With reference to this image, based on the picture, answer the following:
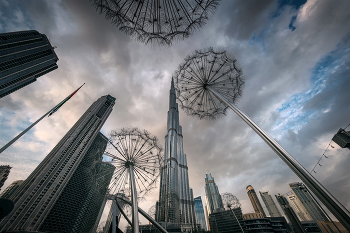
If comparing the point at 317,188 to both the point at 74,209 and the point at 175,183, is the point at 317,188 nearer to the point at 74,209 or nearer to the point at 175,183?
the point at 175,183

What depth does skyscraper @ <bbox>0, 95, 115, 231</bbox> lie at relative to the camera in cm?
8250

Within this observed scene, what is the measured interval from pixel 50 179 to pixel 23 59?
276 feet

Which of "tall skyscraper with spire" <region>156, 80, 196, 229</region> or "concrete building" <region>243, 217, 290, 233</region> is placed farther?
"tall skyscraper with spire" <region>156, 80, 196, 229</region>

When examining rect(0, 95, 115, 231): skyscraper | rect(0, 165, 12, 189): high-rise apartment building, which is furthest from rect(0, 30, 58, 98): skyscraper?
rect(0, 165, 12, 189): high-rise apartment building

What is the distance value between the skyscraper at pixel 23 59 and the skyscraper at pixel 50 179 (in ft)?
170

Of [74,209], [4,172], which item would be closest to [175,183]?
[74,209]

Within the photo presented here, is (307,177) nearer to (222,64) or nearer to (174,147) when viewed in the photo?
(222,64)

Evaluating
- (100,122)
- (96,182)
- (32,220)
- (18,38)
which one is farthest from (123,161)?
(100,122)

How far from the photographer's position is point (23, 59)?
89.8 meters

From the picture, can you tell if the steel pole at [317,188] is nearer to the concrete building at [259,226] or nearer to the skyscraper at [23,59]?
the concrete building at [259,226]

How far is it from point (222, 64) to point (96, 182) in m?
21.7

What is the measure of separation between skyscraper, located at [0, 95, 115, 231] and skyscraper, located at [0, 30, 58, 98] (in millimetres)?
51704

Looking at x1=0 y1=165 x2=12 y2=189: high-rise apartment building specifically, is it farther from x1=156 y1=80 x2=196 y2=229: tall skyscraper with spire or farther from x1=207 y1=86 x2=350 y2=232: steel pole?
x1=207 y1=86 x2=350 y2=232: steel pole

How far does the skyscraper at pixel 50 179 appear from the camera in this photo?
8250cm
